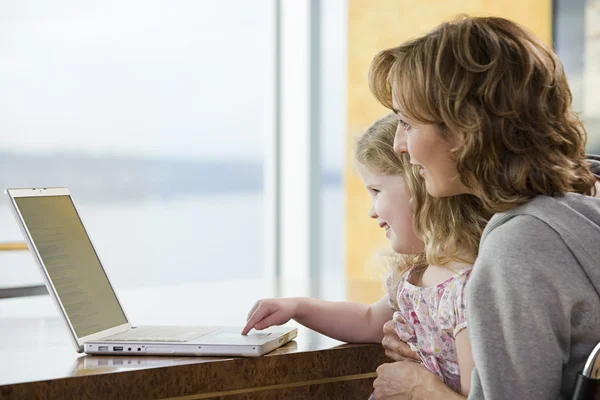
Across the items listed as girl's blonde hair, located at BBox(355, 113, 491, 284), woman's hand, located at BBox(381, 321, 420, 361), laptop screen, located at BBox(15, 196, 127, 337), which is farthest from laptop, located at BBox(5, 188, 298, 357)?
girl's blonde hair, located at BBox(355, 113, 491, 284)

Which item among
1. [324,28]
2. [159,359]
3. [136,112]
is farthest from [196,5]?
[159,359]

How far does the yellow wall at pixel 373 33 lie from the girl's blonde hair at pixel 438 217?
260 cm

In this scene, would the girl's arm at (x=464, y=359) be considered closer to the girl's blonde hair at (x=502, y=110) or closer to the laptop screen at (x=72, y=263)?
the girl's blonde hair at (x=502, y=110)

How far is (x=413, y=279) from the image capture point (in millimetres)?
1464

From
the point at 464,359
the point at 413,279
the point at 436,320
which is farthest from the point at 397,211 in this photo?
the point at 464,359

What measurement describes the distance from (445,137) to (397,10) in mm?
3168

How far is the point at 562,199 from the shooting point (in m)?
1.06

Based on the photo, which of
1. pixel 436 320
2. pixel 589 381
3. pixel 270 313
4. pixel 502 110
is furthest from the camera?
pixel 270 313

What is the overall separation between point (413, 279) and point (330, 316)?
0.16 meters

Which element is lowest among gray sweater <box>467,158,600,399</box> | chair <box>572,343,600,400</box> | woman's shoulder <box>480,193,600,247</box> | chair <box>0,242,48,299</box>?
chair <box>0,242,48,299</box>

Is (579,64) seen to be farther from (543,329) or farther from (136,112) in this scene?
(136,112)

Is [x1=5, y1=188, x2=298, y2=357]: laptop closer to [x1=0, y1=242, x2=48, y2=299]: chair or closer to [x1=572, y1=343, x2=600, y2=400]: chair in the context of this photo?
[x1=572, y1=343, x2=600, y2=400]: chair

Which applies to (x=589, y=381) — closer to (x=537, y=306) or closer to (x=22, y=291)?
(x=537, y=306)

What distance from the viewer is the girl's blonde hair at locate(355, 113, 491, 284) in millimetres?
1309
